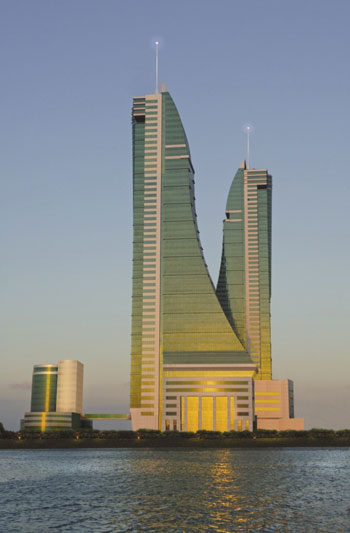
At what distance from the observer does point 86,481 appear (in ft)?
290

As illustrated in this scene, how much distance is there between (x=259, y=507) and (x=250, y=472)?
131 feet

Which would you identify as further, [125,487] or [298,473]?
[298,473]

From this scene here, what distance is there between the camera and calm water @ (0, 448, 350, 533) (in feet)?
161

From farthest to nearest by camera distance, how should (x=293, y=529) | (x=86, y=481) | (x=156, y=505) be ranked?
(x=86, y=481) → (x=156, y=505) → (x=293, y=529)

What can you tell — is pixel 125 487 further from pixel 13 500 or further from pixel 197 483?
pixel 13 500

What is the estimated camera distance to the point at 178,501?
62.8 metres

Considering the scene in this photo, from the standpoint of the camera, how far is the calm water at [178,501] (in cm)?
4906

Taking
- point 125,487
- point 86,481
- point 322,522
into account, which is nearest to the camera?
point 322,522

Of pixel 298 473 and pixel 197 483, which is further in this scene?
pixel 298 473

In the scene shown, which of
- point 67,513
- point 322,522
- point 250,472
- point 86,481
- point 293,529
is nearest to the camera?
point 293,529

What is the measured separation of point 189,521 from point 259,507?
1003 centimetres

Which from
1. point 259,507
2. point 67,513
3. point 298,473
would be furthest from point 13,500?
point 298,473

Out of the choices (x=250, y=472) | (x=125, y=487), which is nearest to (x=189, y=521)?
(x=125, y=487)

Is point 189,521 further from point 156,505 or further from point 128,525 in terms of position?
point 156,505
